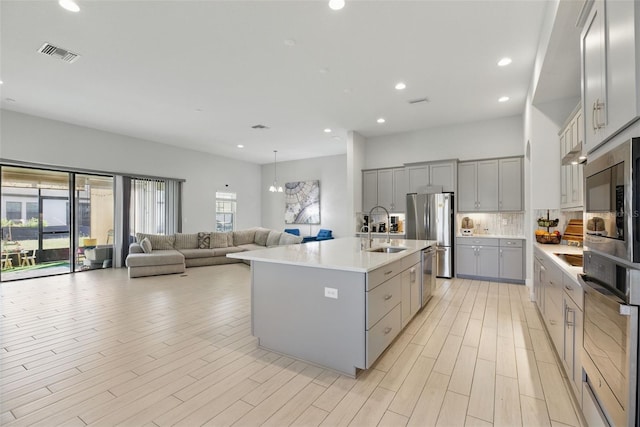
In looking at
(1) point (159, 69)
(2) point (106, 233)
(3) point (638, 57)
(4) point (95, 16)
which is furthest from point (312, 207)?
(3) point (638, 57)

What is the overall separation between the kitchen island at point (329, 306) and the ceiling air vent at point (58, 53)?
3306mm

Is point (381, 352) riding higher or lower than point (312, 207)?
lower

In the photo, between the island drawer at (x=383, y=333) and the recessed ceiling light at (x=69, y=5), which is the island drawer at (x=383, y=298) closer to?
the island drawer at (x=383, y=333)

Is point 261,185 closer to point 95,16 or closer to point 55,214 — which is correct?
point 55,214

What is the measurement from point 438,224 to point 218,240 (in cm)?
560

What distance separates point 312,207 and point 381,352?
735 centimetres

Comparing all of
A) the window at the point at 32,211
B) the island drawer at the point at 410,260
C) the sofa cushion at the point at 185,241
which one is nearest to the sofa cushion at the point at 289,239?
the sofa cushion at the point at 185,241

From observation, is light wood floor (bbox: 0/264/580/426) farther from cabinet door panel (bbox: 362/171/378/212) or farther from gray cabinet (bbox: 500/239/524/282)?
cabinet door panel (bbox: 362/171/378/212)

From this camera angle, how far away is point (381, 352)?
8.21ft

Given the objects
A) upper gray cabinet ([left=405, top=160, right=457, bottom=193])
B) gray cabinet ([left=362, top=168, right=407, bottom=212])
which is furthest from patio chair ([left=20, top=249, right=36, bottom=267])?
upper gray cabinet ([left=405, top=160, right=457, bottom=193])

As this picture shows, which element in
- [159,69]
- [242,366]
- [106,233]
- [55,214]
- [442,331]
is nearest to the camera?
[242,366]

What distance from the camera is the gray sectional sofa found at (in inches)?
243

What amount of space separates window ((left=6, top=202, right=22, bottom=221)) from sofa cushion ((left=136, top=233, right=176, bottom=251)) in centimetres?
206

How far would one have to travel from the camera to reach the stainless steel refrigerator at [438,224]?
5.80 metres
